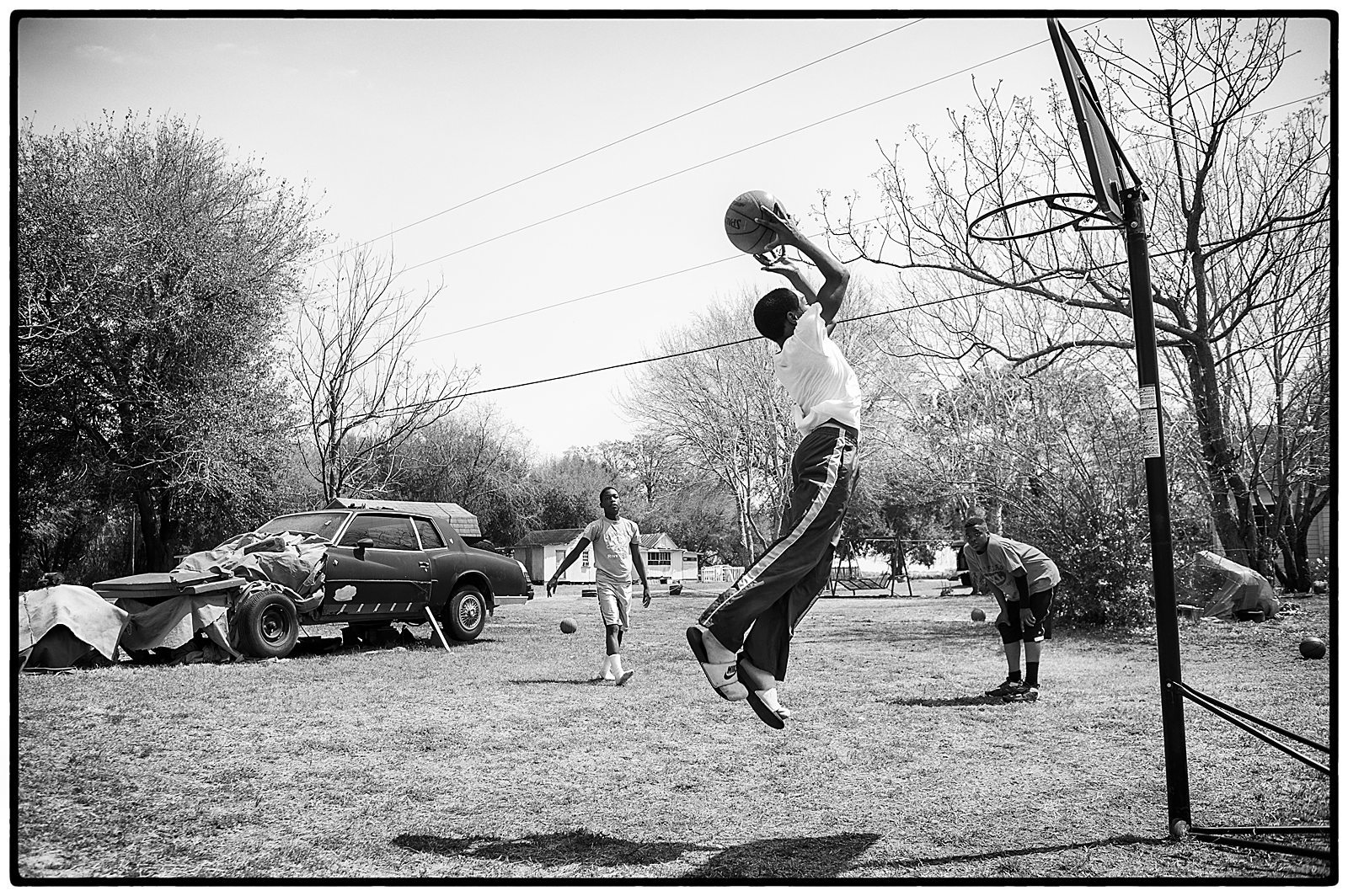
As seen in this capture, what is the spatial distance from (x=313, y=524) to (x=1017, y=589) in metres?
8.34

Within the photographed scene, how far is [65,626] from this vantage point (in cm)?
951

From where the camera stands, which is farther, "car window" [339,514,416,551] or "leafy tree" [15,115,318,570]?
"leafy tree" [15,115,318,570]

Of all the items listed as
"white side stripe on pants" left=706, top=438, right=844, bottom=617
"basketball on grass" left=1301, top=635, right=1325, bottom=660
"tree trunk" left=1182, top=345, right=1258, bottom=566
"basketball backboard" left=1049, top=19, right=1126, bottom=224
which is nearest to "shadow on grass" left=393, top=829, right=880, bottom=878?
"white side stripe on pants" left=706, top=438, right=844, bottom=617

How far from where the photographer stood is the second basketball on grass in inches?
158

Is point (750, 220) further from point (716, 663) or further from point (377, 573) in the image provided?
point (377, 573)

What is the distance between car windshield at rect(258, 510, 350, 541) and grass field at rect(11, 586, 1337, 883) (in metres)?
2.03

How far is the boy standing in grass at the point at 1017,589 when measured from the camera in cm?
824

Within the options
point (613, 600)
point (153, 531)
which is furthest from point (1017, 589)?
point (153, 531)

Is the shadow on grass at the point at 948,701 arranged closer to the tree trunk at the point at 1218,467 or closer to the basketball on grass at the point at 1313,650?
the basketball on grass at the point at 1313,650

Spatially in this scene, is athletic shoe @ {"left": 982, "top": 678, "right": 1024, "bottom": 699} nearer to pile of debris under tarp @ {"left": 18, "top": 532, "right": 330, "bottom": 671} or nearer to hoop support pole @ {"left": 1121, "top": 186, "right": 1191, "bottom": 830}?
hoop support pole @ {"left": 1121, "top": 186, "right": 1191, "bottom": 830}

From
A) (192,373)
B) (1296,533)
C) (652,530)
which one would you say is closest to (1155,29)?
(1296,533)

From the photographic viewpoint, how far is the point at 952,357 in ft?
48.6

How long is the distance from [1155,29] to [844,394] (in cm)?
1170

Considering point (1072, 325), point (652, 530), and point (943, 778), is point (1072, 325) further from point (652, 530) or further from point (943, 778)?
point (652, 530)
